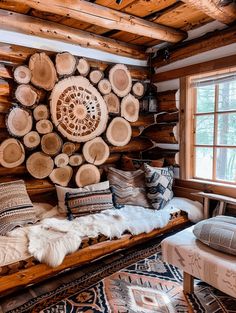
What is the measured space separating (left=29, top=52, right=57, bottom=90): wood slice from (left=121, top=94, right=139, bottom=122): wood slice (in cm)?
97

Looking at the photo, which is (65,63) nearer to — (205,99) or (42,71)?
(42,71)

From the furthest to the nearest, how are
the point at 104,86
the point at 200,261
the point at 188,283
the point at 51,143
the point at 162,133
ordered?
the point at 162,133, the point at 104,86, the point at 51,143, the point at 188,283, the point at 200,261

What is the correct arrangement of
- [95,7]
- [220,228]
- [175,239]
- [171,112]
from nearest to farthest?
[220,228] → [175,239] → [95,7] → [171,112]

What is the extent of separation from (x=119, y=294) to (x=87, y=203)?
99cm

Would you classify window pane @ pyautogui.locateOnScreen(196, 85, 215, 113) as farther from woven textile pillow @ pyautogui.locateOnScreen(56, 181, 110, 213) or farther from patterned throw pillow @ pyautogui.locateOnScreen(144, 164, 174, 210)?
woven textile pillow @ pyautogui.locateOnScreen(56, 181, 110, 213)

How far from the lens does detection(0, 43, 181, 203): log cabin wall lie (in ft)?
8.30

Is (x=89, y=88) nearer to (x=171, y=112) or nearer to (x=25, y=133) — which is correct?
(x=25, y=133)

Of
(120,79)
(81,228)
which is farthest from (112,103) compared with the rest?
(81,228)

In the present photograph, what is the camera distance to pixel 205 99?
3.09 meters

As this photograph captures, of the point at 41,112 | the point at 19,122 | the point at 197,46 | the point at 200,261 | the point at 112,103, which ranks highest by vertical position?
the point at 197,46

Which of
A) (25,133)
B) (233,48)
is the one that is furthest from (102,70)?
(233,48)

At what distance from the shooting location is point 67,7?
2229mm

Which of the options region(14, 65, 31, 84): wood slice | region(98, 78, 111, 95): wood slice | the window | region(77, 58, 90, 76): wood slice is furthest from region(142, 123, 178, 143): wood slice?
region(14, 65, 31, 84): wood slice

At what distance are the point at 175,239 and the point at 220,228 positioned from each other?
36cm
